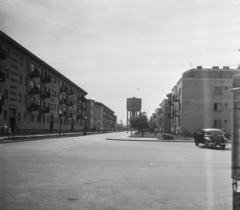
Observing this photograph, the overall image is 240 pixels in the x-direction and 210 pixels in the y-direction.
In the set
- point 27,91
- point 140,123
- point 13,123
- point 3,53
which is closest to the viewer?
point 3,53

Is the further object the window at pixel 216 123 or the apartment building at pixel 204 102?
the apartment building at pixel 204 102

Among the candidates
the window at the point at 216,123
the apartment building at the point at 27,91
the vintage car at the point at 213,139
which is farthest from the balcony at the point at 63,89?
the vintage car at the point at 213,139

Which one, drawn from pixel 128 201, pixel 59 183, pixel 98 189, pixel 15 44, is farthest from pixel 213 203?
pixel 15 44

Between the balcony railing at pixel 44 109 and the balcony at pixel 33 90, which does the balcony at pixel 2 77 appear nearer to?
the balcony at pixel 33 90

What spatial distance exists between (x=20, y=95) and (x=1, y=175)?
35989 mm

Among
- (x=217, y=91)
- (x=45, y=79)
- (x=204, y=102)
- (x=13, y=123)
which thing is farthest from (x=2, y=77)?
(x=217, y=91)

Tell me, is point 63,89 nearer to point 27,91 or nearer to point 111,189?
point 27,91

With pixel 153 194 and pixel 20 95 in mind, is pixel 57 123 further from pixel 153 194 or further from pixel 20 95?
pixel 153 194

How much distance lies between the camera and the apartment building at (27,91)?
37.6 meters

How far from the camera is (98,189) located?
6770 millimetres

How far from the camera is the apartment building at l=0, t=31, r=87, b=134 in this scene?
3756cm

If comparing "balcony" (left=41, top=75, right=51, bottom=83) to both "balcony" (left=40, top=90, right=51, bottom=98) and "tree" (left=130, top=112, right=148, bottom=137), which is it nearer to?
"balcony" (left=40, top=90, right=51, bottom=98)

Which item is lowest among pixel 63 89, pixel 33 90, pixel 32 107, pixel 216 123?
pixel 216 123

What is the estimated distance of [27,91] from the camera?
147ft
